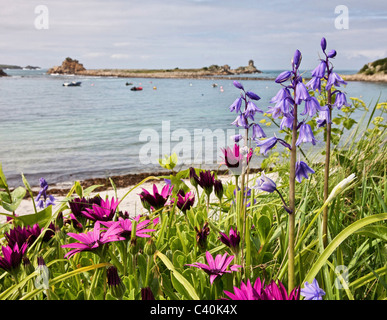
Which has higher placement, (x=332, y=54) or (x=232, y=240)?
(x=332, y=54)

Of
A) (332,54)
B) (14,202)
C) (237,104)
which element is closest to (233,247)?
(237,104)

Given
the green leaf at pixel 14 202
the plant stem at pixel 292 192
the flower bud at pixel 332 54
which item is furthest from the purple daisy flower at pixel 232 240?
the green leaf at pixel 14 202

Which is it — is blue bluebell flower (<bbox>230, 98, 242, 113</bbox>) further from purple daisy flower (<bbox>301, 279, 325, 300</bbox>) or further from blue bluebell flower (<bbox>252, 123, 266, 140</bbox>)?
purple daisy flower (<bbox>301, 279, 325, 300</bbox>)

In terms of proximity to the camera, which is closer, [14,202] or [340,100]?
[340,100]

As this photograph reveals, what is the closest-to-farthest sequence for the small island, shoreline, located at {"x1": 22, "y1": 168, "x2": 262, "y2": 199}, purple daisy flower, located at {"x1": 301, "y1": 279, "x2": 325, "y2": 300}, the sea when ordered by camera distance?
purple daisy flower, located at {"x1": 301, "y1": 279, "x2": 325, "y2": 300} → shoreline, located at {"x1": 22, "y1": 168, "x2": 262, "y2": 199} → the sea → the small island

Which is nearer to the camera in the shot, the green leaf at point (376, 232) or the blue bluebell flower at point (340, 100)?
the green leaf at point (376, 232)

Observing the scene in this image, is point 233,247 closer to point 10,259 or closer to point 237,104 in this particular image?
point 237,104

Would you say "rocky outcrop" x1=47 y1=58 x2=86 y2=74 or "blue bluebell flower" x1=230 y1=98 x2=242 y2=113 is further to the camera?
"rocky outcrop" x1=47 y1=58 x2=86 y2=74

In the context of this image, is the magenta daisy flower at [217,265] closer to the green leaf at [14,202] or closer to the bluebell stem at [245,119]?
the bluebell stem at [245,119]

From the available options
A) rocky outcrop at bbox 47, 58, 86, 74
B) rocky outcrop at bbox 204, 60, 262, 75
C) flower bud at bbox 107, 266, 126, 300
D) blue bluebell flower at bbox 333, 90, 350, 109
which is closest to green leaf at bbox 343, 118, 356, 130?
blue bluebell flower at bbox 333, 90, 350, 109

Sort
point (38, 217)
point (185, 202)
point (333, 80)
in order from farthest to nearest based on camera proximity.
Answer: point (185, 202) → point (38, 217) → point (333, 80)

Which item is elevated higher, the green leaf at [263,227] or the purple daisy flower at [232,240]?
the purple daisy flower at [232,240]

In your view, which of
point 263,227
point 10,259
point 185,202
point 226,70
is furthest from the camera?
point 226,70

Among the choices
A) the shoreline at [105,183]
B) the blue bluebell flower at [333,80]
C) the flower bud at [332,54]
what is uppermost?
the flower bud at [332,54]
